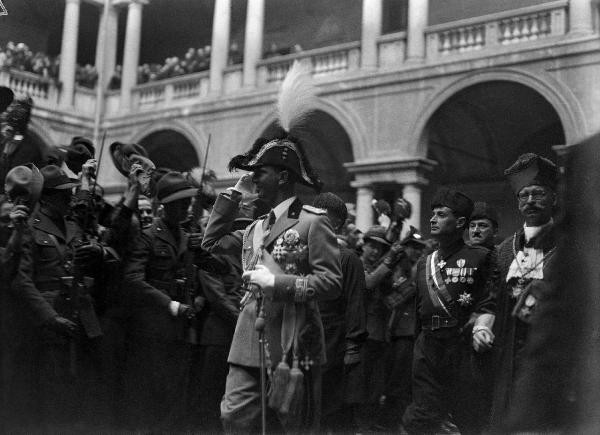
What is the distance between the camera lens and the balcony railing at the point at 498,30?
13625mm

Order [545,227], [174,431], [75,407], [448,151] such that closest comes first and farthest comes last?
[545,227] < [75,407] < [174,431] < [448,151]

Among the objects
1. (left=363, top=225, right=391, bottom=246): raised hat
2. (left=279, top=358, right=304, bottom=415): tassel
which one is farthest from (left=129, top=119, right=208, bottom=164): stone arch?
(left=279, top=358, right=304, bottom=415): tassel

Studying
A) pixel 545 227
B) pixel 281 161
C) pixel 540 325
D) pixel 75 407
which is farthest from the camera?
pixel 75 407

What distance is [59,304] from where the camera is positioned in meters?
5.70

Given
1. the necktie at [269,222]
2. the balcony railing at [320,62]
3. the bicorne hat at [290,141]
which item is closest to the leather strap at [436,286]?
the bicorne hat at [290,141]

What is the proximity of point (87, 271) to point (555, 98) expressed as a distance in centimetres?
972

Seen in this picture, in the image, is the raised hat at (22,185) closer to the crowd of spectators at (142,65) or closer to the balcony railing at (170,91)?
the crowd of spectators at (142,65)

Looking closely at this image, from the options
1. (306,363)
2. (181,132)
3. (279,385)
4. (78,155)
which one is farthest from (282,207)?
(181,132)

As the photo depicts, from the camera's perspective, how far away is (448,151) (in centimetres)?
1727

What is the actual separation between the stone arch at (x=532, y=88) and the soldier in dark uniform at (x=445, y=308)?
24.5ft

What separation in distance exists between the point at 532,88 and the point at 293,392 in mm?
10889

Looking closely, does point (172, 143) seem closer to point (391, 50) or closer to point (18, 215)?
point (391, 50)

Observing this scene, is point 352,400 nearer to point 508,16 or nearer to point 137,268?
point 137,268

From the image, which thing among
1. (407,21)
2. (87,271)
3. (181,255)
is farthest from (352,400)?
(407,21)
